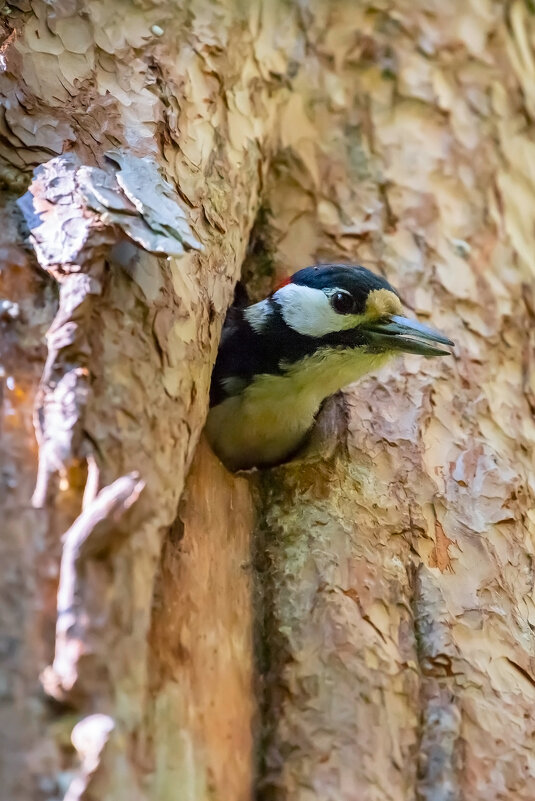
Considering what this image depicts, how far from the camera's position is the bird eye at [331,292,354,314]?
8.16 ft

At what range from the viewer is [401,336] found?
2.44m

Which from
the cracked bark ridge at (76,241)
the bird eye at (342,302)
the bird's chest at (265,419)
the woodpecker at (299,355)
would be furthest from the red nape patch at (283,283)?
the cracked bark ridge at (76,241)

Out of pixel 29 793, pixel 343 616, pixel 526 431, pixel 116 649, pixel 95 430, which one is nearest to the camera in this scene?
pixel 29 793

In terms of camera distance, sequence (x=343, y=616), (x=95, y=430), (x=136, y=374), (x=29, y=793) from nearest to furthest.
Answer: (x=29, y=793) < (x=95, y=430) < (x=136, y=374) < (x=343, y=616)

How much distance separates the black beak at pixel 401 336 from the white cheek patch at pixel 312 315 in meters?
0.06

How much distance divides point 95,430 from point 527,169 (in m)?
2.23

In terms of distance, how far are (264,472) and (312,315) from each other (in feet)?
1.52

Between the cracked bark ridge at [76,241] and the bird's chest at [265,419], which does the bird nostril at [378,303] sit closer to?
the bird's chest at [265,419]

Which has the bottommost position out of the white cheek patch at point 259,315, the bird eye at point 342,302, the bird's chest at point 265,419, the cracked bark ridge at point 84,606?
the bird's chest at point 265,419

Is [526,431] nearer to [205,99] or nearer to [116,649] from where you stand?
[205,99]

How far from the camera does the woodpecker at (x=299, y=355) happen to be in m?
2.47

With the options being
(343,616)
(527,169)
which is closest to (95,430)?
(343,616)

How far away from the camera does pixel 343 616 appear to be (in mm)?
2064

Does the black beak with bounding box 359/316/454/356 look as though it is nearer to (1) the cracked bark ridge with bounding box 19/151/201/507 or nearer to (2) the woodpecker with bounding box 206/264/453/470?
(2) the woodpecker with bounding box 206/264/453/470
